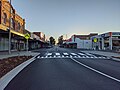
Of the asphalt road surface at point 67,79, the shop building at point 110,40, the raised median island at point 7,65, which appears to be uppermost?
the shop building at point 110,40

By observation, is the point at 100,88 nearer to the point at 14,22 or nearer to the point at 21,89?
the point at 21,89

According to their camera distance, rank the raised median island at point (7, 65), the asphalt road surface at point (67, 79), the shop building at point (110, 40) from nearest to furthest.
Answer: the asphalt road surface at point (67, 79) < the raised median island at point (7, 65) < the shop building at point (110, 40)

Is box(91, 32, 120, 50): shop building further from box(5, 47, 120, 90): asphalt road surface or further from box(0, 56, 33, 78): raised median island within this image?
box(5, 47, 120, 90): asphalt road surface

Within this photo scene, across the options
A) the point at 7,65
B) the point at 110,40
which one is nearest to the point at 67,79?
the point at 7,65

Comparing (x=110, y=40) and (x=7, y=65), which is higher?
(x=110, y=40)

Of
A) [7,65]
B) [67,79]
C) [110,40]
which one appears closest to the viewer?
[67,79]

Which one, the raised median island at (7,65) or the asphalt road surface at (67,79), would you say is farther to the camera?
the raised median island at (7,65)

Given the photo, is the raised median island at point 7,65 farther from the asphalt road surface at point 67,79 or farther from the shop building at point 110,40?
the shop building at point 110,40

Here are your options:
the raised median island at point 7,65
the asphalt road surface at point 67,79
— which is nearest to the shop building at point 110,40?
the raised median island at point 7,65

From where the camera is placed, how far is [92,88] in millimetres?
7020

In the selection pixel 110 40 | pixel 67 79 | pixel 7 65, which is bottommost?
pixel 67 79

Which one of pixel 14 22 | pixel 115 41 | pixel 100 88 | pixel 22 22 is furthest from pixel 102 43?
pixel 100 88

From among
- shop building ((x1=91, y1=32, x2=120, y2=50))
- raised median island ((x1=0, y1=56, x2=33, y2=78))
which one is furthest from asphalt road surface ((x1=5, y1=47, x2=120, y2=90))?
shop building ((x1=91, y1=32, x2=120, y2=50))

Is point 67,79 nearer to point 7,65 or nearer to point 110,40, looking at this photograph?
point 7,65
